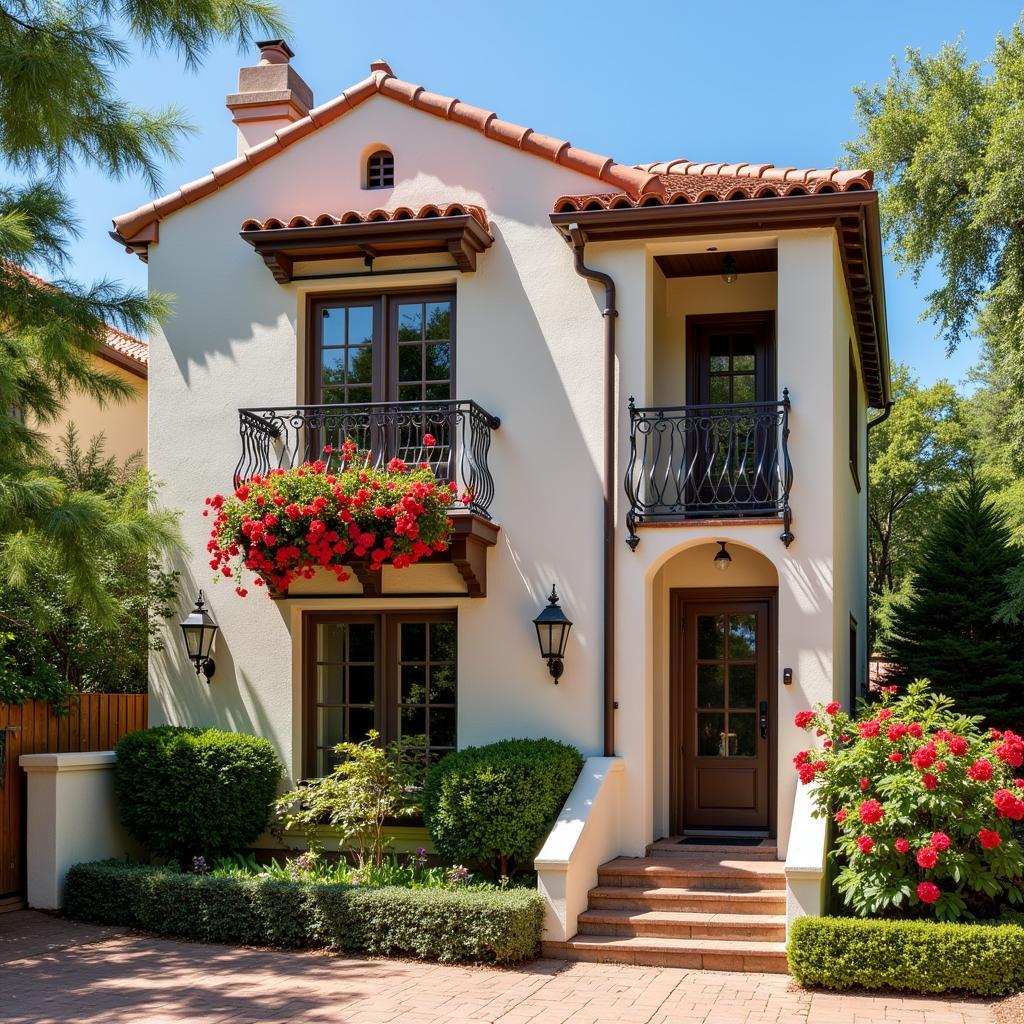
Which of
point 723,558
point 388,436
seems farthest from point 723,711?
point 388,436

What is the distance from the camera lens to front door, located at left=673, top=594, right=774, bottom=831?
43.0ft

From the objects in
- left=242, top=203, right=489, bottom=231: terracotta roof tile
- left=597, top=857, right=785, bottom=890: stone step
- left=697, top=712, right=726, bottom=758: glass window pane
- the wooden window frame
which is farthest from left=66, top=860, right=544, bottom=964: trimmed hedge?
left=242, top=203, right=489, bottom=231: terracotta roof tile

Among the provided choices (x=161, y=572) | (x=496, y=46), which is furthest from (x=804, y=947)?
(x=496, y=46)

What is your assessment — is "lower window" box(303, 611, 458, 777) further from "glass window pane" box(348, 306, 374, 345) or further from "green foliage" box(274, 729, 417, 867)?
"glass window pane" box(348, 306, 374, 345)

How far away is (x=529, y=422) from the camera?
12891 mm

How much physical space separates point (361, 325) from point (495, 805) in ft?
18.0

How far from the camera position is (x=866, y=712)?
11.4 m

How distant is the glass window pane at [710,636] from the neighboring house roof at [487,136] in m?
4.40

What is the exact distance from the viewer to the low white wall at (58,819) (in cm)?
1205

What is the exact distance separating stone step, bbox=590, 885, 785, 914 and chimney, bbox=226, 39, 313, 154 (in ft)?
32.1

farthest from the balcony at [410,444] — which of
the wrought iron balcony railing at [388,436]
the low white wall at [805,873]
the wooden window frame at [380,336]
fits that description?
the low white wall at [805,873]

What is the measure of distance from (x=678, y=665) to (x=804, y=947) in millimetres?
4285

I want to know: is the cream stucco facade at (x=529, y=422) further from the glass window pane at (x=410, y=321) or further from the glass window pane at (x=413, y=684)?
the glass window pane at (x=413, y=684)

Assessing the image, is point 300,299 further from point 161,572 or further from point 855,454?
point 855,454
